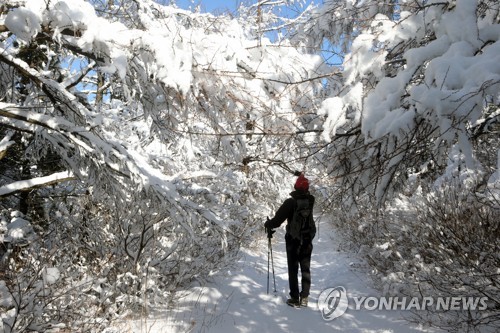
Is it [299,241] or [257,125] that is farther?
[299,241]

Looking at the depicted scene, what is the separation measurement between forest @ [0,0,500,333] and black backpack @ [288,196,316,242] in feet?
3.77

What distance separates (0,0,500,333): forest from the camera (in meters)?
2.23

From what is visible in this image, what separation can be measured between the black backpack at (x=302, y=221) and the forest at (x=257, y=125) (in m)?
1.15

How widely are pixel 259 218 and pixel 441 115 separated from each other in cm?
809

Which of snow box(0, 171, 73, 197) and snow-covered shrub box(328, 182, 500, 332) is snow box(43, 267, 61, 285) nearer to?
snow box(0, 171, 73, 197)

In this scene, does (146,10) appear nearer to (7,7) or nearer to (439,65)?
(7,7)

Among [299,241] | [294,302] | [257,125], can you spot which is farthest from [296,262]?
[257,125]

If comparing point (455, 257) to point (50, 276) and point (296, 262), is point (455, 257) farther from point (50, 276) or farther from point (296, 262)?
point (50, 276)

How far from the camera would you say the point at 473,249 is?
12.1 feet

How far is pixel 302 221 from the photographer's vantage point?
17.4ft

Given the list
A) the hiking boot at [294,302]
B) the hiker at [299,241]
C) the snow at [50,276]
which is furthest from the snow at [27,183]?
the hiking boot at [294,302]

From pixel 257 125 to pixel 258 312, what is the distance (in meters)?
3.11

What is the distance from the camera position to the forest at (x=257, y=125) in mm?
2227

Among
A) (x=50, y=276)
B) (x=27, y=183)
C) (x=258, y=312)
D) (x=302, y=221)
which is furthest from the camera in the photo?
(x=302, y=221)
